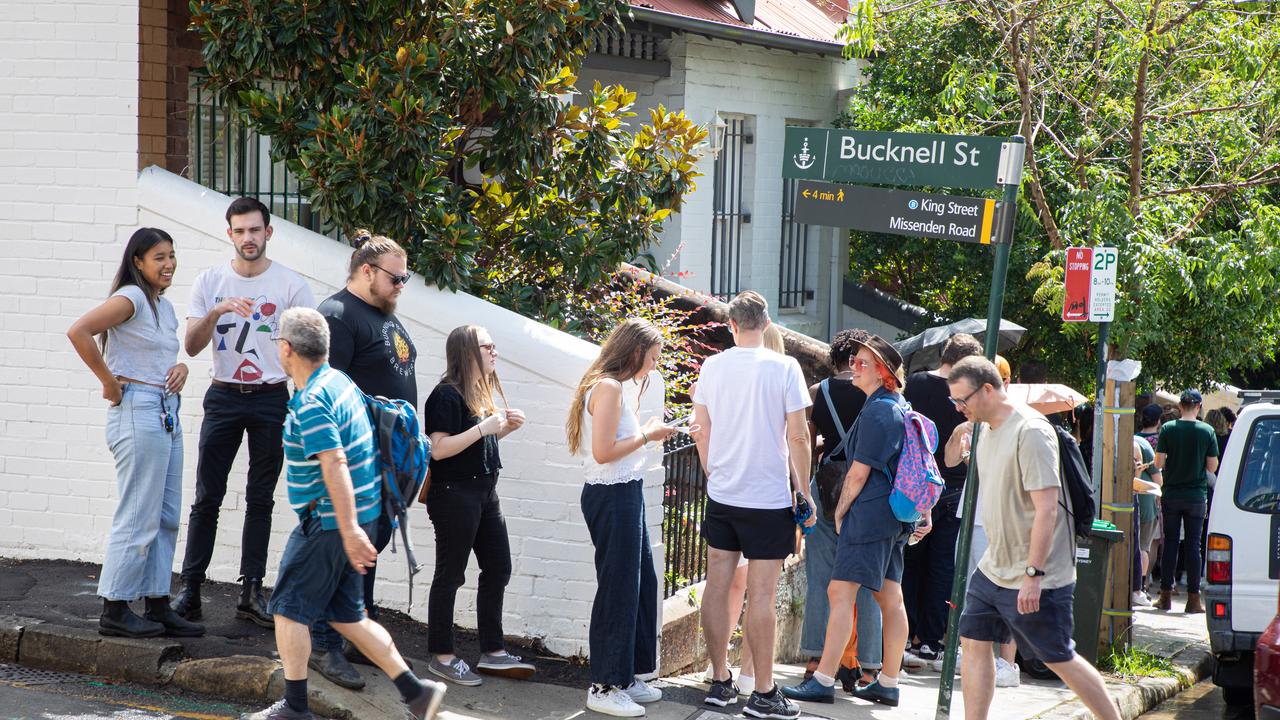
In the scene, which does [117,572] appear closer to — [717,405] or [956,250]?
[717,405]

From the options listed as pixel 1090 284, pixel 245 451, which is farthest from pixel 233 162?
pixel 1090 284

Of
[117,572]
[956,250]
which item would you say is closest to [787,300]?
[956,250]

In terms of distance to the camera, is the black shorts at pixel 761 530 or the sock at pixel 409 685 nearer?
the sock at pixel 409 685

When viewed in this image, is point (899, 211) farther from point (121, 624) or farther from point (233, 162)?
point (121, 624)

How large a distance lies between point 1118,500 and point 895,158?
11.5 ft

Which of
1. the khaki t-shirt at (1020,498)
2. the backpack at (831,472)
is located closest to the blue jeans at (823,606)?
the backpack at (831,472)

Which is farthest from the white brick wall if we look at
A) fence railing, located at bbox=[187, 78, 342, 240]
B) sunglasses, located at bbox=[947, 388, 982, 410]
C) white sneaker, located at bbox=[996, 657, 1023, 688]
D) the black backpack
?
white sneaker, located at bbox=[996, 657, 1023, 688]

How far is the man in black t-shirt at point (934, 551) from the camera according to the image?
7402mm

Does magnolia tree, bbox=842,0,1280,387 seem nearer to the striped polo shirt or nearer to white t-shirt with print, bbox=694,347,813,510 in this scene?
white t-shirt with print, bbox=694,347,813,510

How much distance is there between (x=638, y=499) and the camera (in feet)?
19.3

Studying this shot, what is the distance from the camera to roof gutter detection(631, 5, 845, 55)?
1168 centimetres

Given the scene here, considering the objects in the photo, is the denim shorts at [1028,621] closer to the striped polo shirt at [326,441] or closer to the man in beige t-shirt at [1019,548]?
the man in beige t-shirt at [1019,548]

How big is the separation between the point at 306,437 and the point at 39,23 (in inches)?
144

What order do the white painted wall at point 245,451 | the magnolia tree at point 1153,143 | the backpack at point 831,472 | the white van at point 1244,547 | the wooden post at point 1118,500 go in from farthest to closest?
the magnolia tree at point 1153,143 → the wooden post at point 1118,500 → the white van at point 1244,547 → the backpack at point 831,472 → the white painted wall at point 245,451
